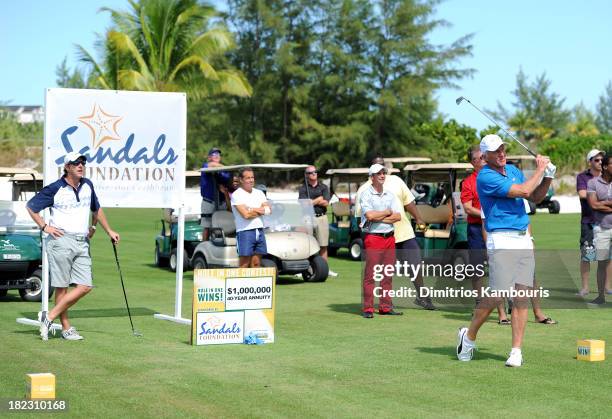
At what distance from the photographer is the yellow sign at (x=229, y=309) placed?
935cm

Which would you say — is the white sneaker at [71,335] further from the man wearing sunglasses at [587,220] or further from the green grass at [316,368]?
the man wearing sunglasses at [587,220]

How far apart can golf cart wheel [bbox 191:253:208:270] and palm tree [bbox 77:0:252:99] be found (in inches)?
1030

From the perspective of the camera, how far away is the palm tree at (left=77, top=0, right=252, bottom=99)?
4150 centimetres

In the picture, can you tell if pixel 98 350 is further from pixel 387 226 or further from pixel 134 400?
pixel 387 226

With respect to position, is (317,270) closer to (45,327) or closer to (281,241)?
(281,241)

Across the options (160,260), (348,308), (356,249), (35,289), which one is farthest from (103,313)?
(356,249)

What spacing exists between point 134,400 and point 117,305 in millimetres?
5813

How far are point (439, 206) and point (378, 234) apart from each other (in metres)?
6.17

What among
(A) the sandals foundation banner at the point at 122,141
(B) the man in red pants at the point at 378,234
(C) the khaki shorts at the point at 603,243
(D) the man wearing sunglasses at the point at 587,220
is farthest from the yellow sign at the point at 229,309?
(D) the man wearing sunglasses at the point at 587,220

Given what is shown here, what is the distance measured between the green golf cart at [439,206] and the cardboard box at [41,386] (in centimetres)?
877

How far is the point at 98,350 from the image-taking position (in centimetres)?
902

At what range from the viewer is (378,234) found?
11680 mm

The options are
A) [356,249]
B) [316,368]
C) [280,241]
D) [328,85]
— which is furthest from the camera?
[328,85]

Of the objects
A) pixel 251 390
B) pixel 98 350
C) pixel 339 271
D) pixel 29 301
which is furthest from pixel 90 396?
pixel 339 271
